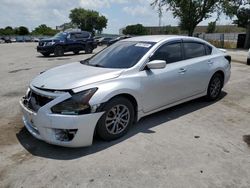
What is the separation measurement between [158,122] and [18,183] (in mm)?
2706

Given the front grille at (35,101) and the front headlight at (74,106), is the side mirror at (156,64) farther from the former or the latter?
the front grille at (35,101)

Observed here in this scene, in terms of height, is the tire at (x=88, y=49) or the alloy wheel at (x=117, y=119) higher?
the alloy wheel at (x=117, y=119)

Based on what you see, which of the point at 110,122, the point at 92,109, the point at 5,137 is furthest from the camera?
the point at 5,137

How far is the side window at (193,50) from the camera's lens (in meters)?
5.93

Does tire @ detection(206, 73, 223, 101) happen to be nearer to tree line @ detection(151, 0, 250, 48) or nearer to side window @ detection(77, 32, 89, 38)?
side window @ detection(77, 32, 89, 38)

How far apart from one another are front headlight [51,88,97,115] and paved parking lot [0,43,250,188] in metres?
0.62

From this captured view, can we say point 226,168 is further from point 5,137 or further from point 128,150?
point 5,137

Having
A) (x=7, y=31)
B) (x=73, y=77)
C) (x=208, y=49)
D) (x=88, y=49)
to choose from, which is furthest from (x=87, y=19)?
(x=73, y=77)

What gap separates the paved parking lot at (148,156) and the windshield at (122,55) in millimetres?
1129

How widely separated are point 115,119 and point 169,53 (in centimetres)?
180

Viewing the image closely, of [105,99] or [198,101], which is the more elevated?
[105,99]

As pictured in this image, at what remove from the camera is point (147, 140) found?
4.58m

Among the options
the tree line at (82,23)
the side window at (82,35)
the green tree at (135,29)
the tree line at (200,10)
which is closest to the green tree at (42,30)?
the tree line at (82,23)

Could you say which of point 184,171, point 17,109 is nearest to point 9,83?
point 17,109
